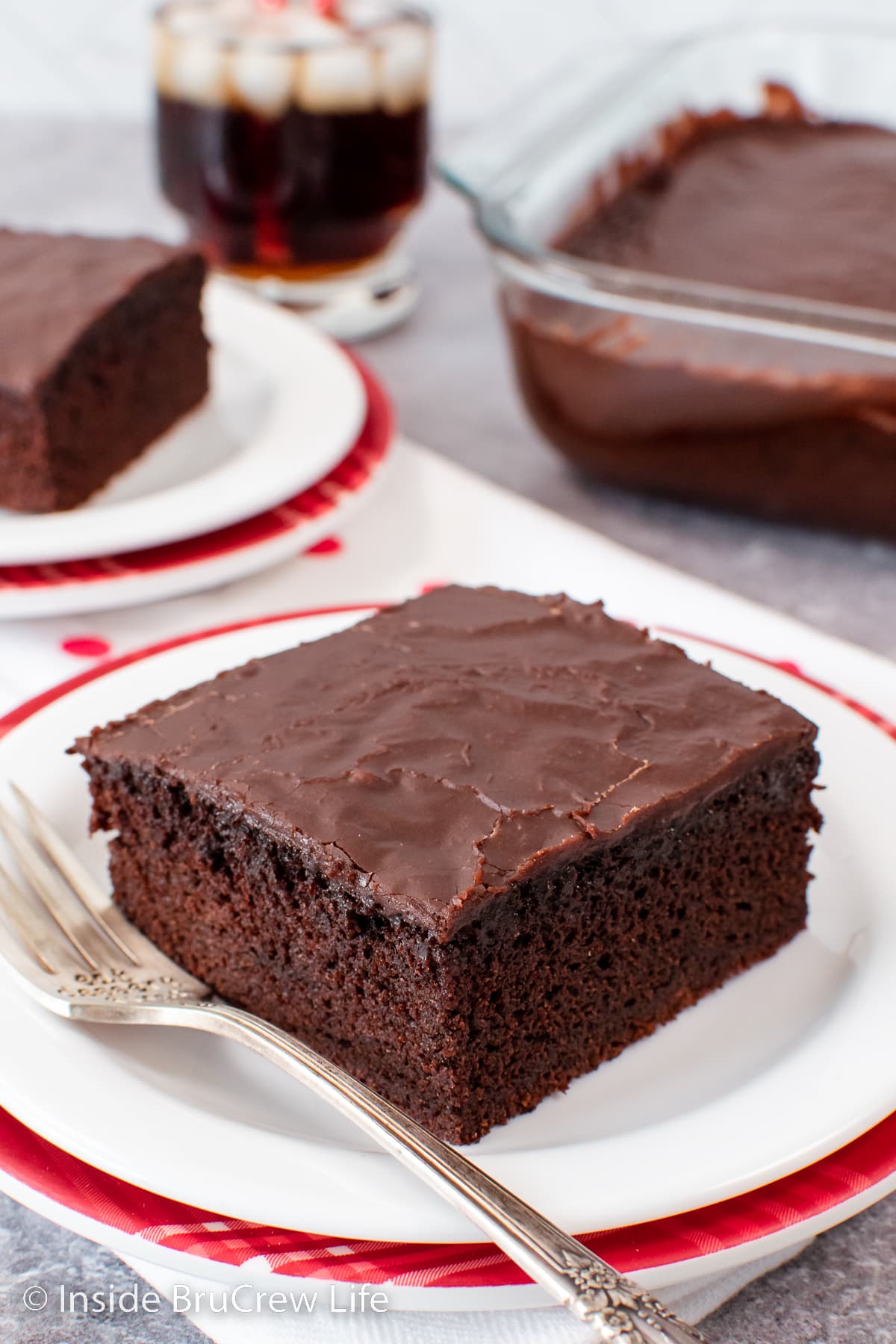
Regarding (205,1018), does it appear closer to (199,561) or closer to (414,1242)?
(414,1242)

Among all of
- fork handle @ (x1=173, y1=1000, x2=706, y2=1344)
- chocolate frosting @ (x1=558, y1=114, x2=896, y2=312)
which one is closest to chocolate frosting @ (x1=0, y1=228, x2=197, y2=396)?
chocolate frosting @ (x1=558, y1=114, x2=896, y2=312)

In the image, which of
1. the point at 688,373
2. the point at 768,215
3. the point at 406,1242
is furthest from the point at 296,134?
the point at 406,1242

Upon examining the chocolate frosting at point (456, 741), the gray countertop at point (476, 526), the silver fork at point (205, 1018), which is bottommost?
the gray countertop at point (476, 526)

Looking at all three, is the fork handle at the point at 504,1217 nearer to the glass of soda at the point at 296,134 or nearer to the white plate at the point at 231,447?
the white plate at the point at 231,447

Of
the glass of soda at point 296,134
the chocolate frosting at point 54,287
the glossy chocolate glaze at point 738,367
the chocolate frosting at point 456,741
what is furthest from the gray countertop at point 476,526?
the chocolate frosting at point 54,287

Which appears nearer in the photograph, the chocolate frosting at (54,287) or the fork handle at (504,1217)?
the fork handle at (504,1217)

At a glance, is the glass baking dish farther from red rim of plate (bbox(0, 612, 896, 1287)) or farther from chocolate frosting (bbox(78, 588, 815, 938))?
red rim of plate (bbox(0, 612, 896, 1287))
